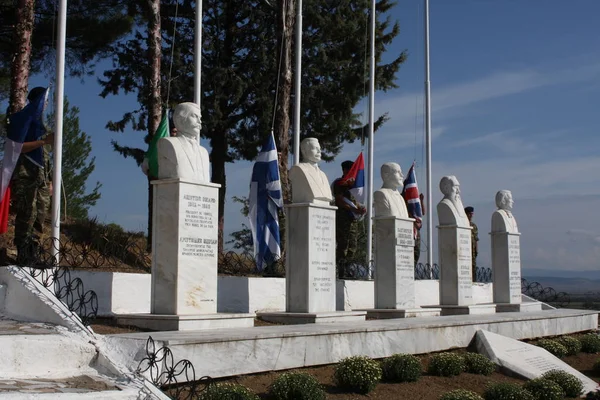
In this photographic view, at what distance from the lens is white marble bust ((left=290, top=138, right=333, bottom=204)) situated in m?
12.9

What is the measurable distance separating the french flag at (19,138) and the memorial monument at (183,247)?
7.53ft

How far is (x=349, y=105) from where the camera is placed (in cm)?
2734

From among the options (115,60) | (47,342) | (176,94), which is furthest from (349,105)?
(47,342)

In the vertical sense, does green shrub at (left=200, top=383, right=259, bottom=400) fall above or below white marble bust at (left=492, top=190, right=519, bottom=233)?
below

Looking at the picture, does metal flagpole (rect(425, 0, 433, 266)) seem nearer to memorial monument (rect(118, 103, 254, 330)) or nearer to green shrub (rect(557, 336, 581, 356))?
green shrub (rect(557, 336, 581, 356))

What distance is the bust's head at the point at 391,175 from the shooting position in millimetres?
15430

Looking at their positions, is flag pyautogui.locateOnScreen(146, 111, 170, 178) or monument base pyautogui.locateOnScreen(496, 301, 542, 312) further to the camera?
monument base pyautogui.locateOnScreen(496, 301, 542, 312)

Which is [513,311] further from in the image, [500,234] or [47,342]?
[47,342]

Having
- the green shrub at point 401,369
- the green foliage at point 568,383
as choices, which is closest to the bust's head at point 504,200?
the green foliage at point 568,383

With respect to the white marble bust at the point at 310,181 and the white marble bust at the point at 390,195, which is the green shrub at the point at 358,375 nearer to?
the white marble bust at the point at 310,181

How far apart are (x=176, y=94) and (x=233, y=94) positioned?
6.09 ft

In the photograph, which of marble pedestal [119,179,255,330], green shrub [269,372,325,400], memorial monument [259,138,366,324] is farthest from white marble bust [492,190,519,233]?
green shrub [269,372,325,400]

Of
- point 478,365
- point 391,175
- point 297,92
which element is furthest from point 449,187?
point 478,365

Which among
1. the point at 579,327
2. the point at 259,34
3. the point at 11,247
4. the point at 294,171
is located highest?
the point at 259,34
